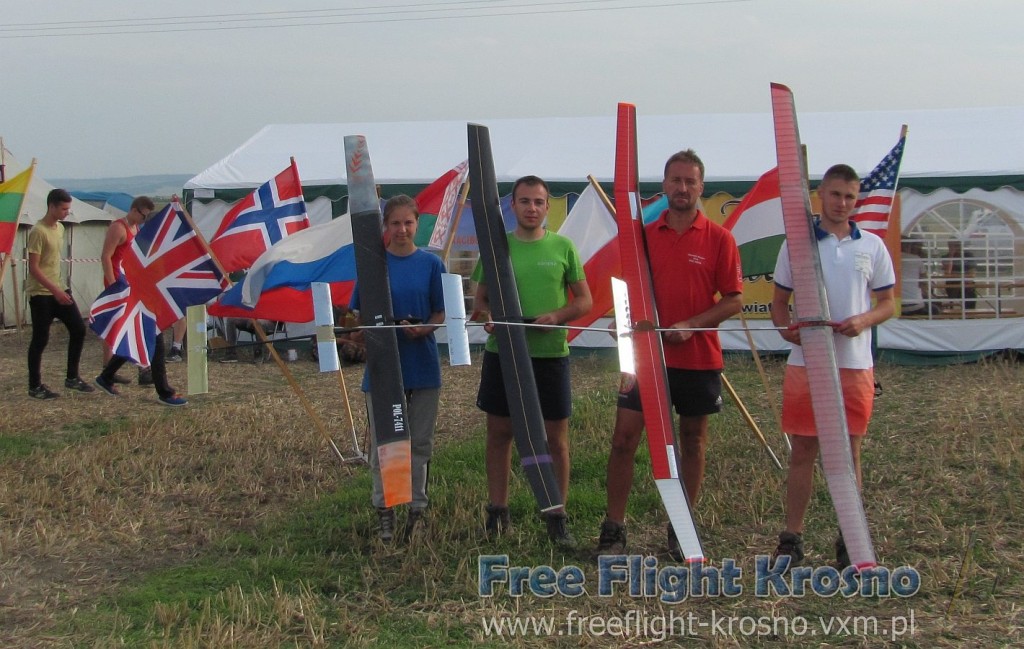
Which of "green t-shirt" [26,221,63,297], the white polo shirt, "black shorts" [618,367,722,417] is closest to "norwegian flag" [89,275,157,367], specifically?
"green t-shirt" [26,221,63,297]

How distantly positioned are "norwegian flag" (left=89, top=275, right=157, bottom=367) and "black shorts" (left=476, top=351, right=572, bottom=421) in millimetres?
3467

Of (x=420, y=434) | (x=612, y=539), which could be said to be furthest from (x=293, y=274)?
(x=612, y=539)

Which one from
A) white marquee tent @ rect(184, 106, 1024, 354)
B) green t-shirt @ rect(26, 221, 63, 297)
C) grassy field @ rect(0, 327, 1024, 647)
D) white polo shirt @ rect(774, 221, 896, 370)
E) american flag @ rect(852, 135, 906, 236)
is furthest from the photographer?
white marquee tent @ rect(184, 106, 1024, 354)

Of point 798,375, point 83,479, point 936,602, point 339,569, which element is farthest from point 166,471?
point 936,602

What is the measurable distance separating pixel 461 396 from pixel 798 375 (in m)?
5.14

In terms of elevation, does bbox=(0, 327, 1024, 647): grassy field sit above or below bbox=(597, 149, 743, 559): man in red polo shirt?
below

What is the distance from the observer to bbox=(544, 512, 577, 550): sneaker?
4.45 meters

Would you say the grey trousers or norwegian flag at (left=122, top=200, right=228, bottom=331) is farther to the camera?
norwegian flag at (left=122, top=200, right=228, bottom=331)

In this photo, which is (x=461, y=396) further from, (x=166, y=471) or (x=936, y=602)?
(x=936, y=602)

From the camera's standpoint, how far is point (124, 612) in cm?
387

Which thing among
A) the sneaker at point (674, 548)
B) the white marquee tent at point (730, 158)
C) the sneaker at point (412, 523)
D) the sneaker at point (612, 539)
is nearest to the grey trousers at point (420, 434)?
the sneaker at point (412, 523)

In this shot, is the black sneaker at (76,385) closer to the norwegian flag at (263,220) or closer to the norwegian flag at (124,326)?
the norwegian flag at (124,326)

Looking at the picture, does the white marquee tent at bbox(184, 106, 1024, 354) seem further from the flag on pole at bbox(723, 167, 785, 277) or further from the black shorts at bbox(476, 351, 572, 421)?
the black shorts at bbox(476, 351, 572, 421)

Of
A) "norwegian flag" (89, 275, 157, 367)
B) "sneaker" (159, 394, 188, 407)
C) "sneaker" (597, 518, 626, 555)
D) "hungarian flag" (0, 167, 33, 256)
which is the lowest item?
"sneaker" (597, 518, 626, 555)
